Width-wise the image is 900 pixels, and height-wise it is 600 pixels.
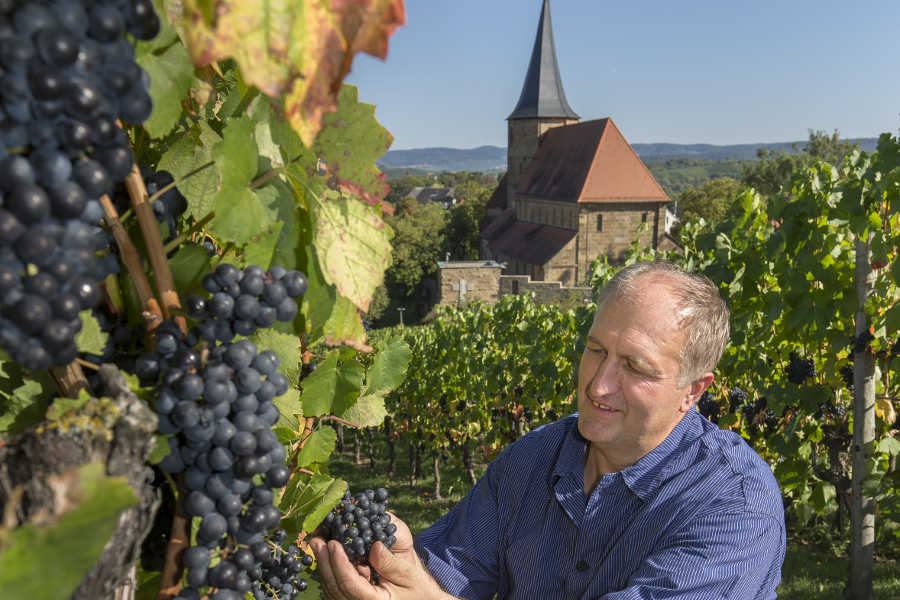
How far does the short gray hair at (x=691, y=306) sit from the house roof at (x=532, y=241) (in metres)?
41.3

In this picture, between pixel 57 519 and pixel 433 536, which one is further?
pixel 433 536

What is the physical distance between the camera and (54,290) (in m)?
0.65

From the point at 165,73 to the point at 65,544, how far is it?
21.4 inches

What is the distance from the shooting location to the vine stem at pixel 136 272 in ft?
2.76

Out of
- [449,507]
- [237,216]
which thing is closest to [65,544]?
[237,216]

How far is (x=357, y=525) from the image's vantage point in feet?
5.25

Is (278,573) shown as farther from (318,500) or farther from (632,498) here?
(632,498)

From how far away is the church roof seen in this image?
43750mm

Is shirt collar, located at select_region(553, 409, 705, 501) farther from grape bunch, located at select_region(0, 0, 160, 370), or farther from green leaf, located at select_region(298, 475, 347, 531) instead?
grape bunch, located at select_region(0, 0, 160, 370)

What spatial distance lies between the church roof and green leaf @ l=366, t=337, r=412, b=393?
42.5 metres

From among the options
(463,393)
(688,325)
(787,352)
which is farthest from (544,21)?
(688,325)

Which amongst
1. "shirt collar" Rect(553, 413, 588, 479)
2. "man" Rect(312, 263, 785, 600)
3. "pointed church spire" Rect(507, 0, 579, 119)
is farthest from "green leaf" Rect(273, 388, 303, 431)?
"pointed church spire" Rect(507, 0, 579, 119)

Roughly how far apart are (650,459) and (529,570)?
0.52 metres

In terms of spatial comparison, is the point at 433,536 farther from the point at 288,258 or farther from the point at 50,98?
the point at 50,98
